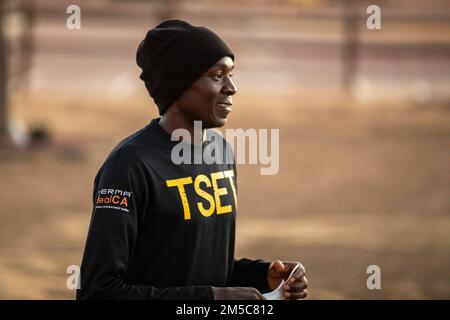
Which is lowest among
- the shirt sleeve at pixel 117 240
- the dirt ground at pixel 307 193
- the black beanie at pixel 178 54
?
the dirt ground at pixel 307 193

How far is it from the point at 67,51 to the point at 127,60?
1434 mm

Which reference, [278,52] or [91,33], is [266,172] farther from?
[91,33]

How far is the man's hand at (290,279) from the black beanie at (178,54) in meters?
0.68

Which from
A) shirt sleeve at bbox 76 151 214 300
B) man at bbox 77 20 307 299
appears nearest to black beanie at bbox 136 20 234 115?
man at bbox 77 20 307 299

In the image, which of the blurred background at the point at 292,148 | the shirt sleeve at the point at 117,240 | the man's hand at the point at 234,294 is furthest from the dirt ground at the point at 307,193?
the man's hand at the point at 234,294

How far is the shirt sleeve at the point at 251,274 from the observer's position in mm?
3404

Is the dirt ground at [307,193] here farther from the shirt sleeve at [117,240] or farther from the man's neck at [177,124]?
the shirt sleeve at [117,240]

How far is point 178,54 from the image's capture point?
327 cm

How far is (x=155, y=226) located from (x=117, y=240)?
0.56ft

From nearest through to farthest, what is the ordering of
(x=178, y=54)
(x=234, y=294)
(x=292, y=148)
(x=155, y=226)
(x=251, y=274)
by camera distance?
(x=234, y=294) < (x=155, y=226) < (x=178, y=54) < (x=251, y=274) < (x=292, y=148)

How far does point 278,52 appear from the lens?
2380cm

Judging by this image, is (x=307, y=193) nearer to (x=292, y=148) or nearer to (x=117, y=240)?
(x=292, y=148)

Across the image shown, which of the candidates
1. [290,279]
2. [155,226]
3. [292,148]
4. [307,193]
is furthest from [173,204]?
[292,148]

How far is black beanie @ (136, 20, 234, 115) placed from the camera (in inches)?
128
